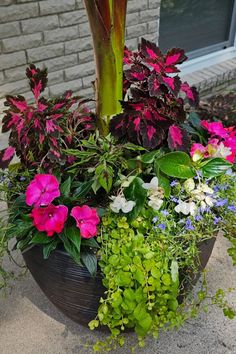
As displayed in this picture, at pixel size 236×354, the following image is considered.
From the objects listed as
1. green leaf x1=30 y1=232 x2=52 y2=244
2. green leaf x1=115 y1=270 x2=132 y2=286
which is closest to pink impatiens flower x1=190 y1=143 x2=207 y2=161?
green leaf x1=115 y1=270 x2=132 y2=286

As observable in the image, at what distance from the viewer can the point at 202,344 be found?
191 centimetres

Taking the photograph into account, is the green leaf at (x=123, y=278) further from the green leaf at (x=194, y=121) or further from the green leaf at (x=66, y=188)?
the green leaf at (x=194, y=121)

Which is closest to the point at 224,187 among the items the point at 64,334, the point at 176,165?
the point at 176,165

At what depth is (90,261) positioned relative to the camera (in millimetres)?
1543

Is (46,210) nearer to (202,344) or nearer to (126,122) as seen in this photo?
(126,122)

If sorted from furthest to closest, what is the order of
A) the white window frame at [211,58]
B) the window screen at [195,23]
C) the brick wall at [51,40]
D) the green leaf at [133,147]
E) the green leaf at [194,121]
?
the white window frame at [211,58] < the window screen at [195,23] < the brick wall at [51,40] < the green leaf at [194,121] < the green leaf at [133,147]

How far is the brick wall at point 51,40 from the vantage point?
2.88m

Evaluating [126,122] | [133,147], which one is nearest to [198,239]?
[133,147]

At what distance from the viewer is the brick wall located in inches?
113

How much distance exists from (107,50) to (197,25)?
2.98 metres

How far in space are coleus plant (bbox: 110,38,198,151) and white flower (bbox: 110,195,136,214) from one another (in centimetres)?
26

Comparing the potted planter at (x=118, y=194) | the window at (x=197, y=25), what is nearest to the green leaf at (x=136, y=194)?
the potted planter at (x=118, y=194)

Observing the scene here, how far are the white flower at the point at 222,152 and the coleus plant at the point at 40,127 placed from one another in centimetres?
55

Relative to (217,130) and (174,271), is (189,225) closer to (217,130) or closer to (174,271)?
(174,271)
